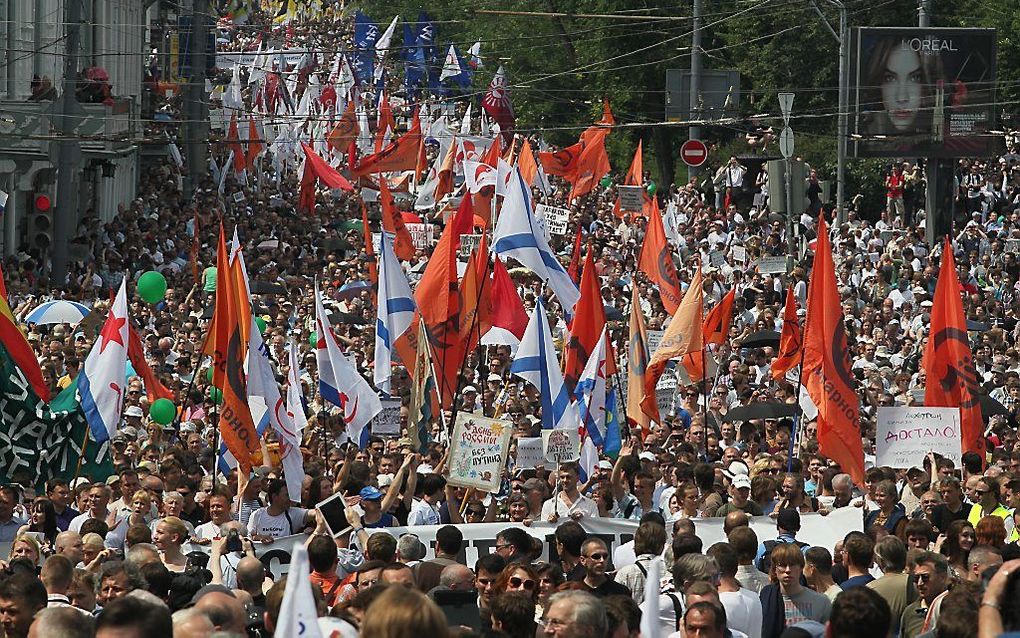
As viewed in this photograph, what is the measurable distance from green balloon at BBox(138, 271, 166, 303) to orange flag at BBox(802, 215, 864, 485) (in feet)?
41.8

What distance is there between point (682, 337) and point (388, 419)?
288 centimetres

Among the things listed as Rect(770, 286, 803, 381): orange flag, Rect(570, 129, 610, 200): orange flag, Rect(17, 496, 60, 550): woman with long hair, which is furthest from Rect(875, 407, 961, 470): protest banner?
Rect(570, 129, 610, 200): orange flag

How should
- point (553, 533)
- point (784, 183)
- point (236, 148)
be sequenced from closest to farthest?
point (553, 533) → point (784, 183) → point (236, 148)

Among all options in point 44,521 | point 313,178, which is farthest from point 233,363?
point 313,178

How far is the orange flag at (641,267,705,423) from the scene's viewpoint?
1856 cm

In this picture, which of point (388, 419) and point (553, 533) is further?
point (388, 419)

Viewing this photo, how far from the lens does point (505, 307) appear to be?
1992cm

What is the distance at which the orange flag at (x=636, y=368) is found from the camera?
18047mm

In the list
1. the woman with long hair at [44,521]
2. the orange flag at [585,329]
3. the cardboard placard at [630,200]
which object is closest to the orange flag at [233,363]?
the woman with long hair at [44,521]

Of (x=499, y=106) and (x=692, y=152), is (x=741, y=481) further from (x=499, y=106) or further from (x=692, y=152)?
(x=499, y=106)

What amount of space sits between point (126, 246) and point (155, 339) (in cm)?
1051

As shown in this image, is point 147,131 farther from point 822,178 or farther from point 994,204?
point 994,204

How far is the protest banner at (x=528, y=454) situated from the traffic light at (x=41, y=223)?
69.6 ft

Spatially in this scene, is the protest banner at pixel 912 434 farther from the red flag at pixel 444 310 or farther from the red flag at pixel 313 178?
the red flag at pixel 313 178
